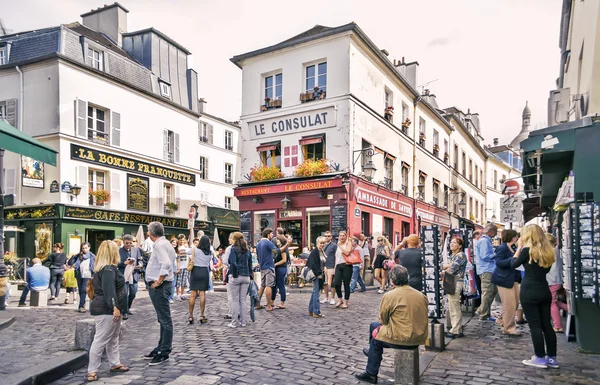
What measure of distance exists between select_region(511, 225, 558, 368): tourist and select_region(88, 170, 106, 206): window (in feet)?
65.6

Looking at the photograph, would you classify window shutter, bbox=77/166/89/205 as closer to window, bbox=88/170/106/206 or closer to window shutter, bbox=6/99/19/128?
window, bbox=88/170/106/206

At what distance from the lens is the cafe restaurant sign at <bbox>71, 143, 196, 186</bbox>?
20906 millimetres

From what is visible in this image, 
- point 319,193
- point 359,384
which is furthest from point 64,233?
point 359,384

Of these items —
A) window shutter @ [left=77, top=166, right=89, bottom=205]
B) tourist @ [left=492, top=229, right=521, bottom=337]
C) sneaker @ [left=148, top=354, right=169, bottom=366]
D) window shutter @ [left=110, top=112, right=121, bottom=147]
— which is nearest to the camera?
sneaker @ [left=148, top=354, right=169, bottom=366]

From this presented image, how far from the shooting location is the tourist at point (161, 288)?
5910mm

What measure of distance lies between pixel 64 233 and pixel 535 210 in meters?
19.0

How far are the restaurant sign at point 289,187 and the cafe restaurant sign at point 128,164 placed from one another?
611cm

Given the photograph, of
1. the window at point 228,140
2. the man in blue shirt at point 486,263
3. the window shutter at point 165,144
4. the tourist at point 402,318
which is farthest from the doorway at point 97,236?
the tourist at point 402,318

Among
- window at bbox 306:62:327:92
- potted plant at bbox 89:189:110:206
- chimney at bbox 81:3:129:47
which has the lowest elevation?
potted plant at bbox 89:189:110:206

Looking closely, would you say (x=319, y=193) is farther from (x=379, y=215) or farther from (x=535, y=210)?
(x=535, y=210)

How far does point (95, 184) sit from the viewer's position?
863 inches

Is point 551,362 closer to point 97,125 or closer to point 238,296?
point 238,296

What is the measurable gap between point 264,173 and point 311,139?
260 centimetres

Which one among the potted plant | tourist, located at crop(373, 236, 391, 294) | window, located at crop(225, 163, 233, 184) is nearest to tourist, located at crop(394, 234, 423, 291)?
tourist, located at crop(373, 236, 391, 294)
